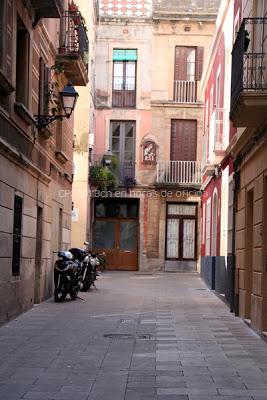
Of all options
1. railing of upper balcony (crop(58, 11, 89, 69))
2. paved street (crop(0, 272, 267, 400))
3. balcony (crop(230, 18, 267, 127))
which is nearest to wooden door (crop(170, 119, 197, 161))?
railing of upper balcony (crop(58, 11, 89, 69))

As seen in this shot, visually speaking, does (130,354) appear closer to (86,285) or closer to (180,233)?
(86,285)

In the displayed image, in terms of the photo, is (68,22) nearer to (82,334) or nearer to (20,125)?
(20,125)

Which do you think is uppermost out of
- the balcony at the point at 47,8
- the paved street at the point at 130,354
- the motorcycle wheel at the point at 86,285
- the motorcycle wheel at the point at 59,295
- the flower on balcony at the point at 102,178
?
the balcony at the point at 47,8

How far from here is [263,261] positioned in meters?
10.6

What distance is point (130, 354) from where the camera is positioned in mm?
9078

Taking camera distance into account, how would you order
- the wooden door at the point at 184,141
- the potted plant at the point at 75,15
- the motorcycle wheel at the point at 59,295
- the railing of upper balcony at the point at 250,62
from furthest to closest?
the wooden door at the point at 184,141 < the potted plant at the point at 75,15 < the motorcycle wheel at the point at 59,295 < the railing of upper balcony at the point at 250,62

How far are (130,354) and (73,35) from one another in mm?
10370

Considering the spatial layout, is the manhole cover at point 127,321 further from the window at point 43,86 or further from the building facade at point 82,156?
the building facade at point 82,156

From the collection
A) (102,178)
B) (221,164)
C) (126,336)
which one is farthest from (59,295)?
(102,178)

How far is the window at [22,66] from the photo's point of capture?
500 inches

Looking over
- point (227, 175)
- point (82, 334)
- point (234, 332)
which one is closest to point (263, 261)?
point (234, 332)

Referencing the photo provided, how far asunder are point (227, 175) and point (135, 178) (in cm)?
1467

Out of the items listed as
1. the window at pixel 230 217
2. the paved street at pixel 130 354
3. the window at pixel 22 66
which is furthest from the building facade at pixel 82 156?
the window at pixel 22 66

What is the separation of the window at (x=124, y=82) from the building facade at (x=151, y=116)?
1.8 inches
